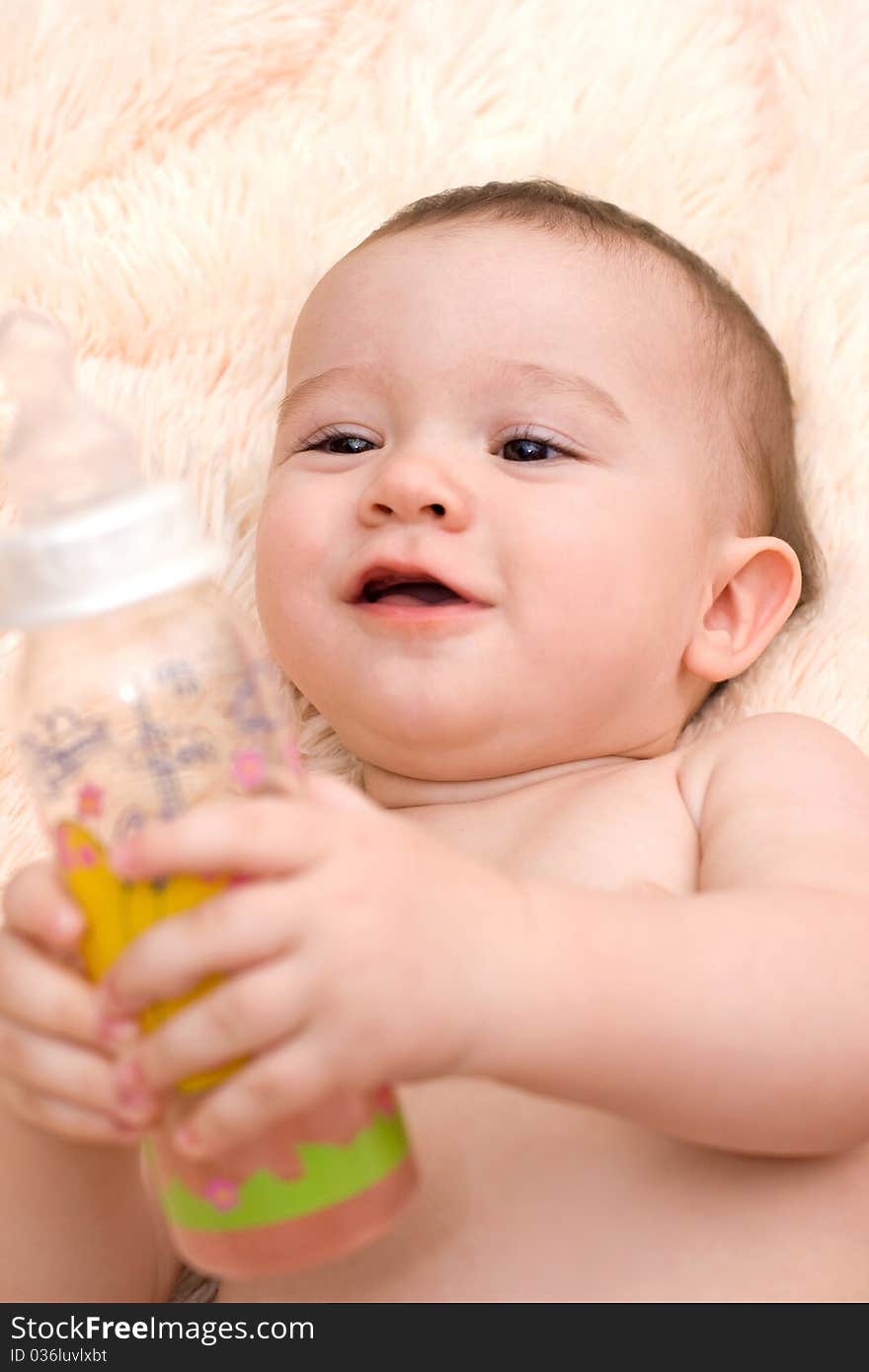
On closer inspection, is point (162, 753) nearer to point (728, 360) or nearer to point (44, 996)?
point (44, 996)

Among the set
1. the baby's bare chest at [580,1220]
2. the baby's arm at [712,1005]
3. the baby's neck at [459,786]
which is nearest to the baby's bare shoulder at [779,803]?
the baby's arm at [712,1005]

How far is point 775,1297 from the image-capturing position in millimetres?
1110

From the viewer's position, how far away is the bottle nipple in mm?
837

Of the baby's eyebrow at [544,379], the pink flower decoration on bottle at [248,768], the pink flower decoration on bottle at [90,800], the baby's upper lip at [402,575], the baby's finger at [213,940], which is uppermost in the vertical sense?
the baby's eyebrow at [544,379]

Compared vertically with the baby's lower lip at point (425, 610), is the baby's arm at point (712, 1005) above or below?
below

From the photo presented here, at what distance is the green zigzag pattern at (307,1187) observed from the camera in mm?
847

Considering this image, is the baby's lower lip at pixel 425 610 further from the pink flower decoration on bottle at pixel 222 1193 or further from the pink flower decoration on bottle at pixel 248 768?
the pink flower decoration on bottle at pixel 222 1193

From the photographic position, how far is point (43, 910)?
86 centimetres

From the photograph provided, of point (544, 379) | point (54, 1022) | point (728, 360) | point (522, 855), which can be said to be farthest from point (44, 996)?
point (728, 360)

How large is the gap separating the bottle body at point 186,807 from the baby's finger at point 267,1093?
3cm

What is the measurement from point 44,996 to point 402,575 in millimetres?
593

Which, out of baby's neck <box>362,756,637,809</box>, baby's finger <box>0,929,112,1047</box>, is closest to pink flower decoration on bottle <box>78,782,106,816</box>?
baby's finger <box>0,929,112,1047</box>
